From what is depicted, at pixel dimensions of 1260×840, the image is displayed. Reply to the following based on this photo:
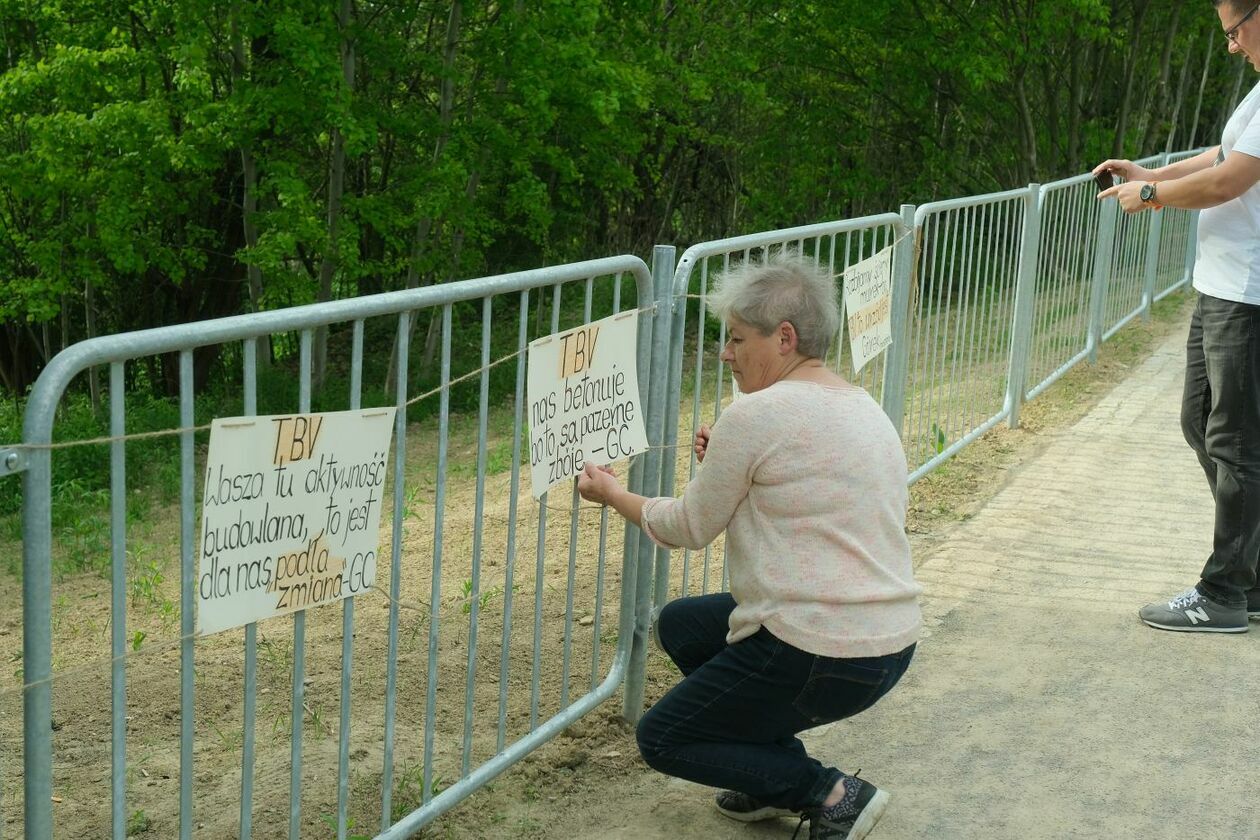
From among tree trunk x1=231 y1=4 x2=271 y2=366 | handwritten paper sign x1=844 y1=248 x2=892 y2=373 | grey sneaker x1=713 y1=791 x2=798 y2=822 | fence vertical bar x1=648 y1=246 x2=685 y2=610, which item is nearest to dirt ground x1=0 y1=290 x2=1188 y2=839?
fence vertical bar x1=648 y1=246 x2=685 y2=610

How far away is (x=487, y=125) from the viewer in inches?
568

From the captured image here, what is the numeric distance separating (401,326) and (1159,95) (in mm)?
17274

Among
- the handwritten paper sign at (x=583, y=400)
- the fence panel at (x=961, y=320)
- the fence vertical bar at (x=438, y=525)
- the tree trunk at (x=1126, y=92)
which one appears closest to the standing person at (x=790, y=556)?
the handwritten paper sign at (x=583, y=400)

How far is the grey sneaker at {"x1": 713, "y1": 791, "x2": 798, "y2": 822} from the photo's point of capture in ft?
12.1

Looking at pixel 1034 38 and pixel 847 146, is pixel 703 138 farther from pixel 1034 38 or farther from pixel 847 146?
pixel 1034 38

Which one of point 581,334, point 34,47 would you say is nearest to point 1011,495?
point 581,334

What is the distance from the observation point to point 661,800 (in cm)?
387

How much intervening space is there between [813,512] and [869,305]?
2.27 meters

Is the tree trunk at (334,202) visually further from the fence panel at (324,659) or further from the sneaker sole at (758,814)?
the sneaker sole at (758,814)

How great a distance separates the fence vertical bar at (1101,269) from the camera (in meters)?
9.75

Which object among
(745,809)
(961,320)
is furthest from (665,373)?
(961,320)

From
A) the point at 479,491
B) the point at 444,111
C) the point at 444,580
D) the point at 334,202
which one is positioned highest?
the point at 444,111

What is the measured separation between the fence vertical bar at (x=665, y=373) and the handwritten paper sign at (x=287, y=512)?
122cm

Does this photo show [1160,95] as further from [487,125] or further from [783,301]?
[783,301]
